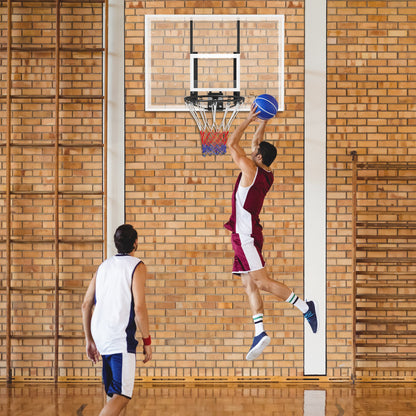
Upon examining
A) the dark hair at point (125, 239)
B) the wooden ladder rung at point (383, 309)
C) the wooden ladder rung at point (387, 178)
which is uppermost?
the wooden ladder rung at point (387, 178)

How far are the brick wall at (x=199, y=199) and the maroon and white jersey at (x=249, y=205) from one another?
4.06 ft

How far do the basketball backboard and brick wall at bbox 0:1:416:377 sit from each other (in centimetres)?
10

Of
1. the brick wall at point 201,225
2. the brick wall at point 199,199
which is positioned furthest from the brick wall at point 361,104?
the brick wall at point 201,225

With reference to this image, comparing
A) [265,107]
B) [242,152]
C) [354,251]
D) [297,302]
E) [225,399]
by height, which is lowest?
[225,399]

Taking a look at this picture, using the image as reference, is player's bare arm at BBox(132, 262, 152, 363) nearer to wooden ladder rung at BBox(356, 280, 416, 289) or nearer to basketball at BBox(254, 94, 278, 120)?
basketball at BBox(254, 94, 278, 120)

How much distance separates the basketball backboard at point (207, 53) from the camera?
570 centimetres

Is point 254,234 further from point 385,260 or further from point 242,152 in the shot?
point 385,260

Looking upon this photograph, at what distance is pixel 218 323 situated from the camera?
226 inches

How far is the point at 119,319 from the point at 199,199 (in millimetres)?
2616

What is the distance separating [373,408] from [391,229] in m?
1.89

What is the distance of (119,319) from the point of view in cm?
334

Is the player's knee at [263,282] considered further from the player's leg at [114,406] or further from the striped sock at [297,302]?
the player's leg at [114,406]

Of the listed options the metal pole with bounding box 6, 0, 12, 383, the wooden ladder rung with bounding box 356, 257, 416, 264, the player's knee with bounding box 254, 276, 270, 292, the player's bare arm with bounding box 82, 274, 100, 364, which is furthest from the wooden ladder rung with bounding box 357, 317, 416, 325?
the metal pole with bounding box 6, 0, 12, 383

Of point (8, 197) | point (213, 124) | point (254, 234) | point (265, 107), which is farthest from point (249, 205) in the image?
point (8, 197)
